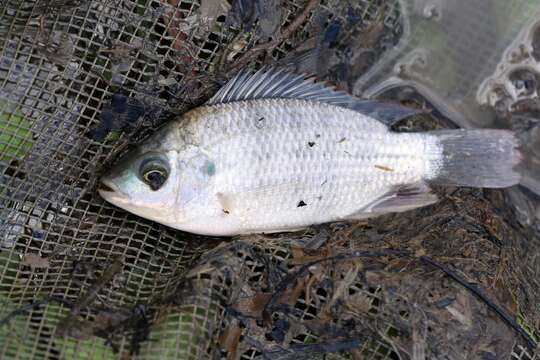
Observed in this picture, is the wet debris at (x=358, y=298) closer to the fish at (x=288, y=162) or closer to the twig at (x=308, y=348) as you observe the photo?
the twig at (x=308, y=348)

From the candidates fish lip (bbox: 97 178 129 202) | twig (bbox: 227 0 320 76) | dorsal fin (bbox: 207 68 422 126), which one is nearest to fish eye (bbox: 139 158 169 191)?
fish lip (bbox: 97 178 129 202)

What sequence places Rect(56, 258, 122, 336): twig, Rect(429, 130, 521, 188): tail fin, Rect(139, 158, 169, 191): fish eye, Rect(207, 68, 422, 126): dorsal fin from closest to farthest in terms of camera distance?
Rect(56, 258, 122, 336): twig, Rect(139, 158, 169, 191): fish eye, Rect(207, 68, 422, 126): dorsal fin, Rect(429, 130, 521, 188): tail fin

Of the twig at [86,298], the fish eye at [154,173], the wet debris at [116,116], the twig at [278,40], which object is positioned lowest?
the twig at [86,298]

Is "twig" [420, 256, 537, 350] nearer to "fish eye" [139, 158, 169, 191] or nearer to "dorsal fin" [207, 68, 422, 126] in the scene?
"dorsal fin" [207, 68, 422, 126]

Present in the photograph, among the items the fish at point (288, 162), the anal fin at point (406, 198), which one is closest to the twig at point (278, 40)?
the fish at point (288, 162)

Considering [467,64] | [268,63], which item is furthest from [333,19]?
[467,64]

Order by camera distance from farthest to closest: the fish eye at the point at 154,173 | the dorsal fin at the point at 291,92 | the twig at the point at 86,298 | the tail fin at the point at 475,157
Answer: the tail fin at the point at 475,157
the dorsal fin at the point at 291,92
the fish eye at the point at 154,173
the twig at the point at 86,298

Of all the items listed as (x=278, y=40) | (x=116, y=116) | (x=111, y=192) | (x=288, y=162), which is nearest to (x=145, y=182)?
(x=111, y=192)
